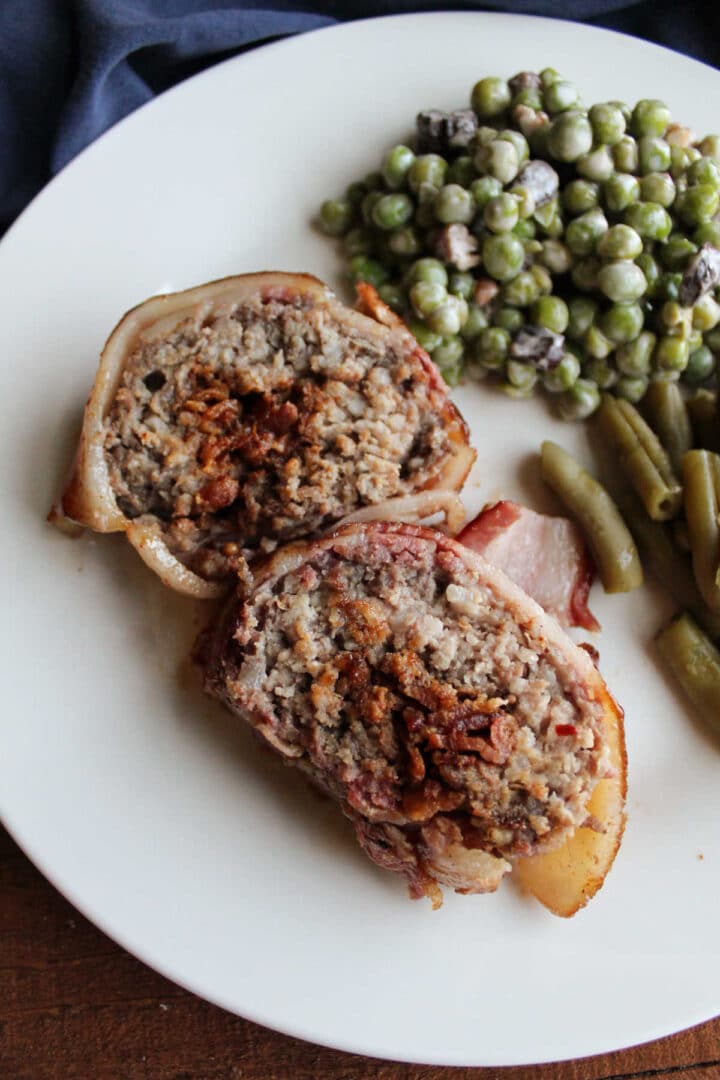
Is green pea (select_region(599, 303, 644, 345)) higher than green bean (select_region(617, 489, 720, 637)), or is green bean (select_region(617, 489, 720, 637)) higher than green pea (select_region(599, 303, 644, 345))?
green pea (select_region(599, 303, 644, 345))

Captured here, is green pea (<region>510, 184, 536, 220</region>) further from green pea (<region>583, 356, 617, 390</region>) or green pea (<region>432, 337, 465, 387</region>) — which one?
green pea (<region>583, 356, 617, 390</region>)

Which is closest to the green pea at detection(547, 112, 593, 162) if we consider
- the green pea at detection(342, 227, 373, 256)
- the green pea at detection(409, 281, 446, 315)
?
the green pea at detection(409, 281, 446, 315)

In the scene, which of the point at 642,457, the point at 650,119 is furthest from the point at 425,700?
the point at 650,119

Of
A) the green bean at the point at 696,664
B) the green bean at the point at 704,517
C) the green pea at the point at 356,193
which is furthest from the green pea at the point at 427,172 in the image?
the green bean at the point at 696,664

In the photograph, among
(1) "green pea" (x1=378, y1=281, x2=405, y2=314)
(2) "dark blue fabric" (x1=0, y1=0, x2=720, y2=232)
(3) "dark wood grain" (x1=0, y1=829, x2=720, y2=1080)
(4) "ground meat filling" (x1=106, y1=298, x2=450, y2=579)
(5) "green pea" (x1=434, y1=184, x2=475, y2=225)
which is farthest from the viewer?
(2) "dark blue fabric" (x1=0, y1=0, x2=720, y2=232)

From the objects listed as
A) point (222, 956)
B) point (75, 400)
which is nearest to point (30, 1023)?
point (222, 956)
